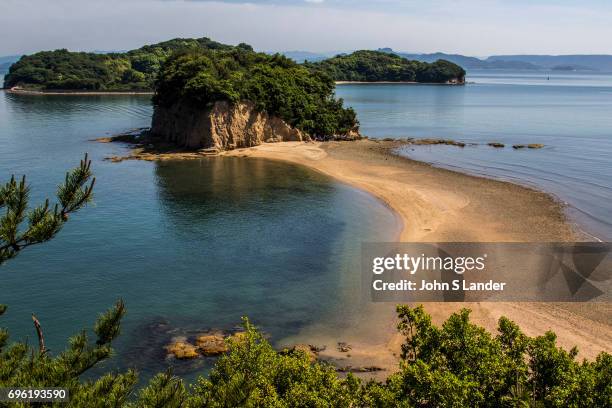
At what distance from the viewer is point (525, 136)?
111 m

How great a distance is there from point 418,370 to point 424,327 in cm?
399

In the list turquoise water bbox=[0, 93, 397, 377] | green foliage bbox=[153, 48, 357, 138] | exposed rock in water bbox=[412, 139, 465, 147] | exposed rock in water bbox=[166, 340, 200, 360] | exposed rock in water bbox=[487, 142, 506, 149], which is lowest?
exposed rock in water bbox=[166, 340, 200, 360]

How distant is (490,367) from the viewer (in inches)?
835

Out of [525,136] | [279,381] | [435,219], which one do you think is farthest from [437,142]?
[279,381]

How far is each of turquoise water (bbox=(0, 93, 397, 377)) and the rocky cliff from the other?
355 inches

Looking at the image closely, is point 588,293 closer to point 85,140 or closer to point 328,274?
point 328,274

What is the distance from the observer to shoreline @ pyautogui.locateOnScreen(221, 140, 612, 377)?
109 ft

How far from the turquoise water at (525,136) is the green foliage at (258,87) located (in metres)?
17.7

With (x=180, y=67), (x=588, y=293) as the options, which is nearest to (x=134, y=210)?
(x=180, y=67)

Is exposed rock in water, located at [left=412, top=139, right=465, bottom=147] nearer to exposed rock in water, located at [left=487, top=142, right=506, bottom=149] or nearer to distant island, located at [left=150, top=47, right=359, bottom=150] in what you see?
exposed rock in water, located at [left=487, top=142, right=506, bottom=149]

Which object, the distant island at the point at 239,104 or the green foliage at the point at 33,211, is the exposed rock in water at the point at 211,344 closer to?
the green foliage at the point at 33,211

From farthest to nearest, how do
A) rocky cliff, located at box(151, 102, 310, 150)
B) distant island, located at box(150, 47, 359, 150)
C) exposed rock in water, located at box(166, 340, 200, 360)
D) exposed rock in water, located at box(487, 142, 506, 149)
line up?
1. exposed rock in water, located at box(487, 142, 506, 149)
2. rocky cliff, located at box(151, 102, 310, 150)
3. distant island, located at box(150, 47, 359, 150)
4. exposed rock in water, located at box(166, 340, 200, 360)

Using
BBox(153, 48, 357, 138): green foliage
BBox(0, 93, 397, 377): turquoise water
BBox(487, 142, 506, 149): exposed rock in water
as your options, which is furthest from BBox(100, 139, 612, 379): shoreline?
BBox(487, 142, 506, 149): exposed rock in water

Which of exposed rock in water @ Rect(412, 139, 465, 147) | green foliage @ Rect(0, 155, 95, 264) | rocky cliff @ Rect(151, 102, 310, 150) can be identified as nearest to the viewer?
green foliage @ Rect(0, 155, 95, 264)
